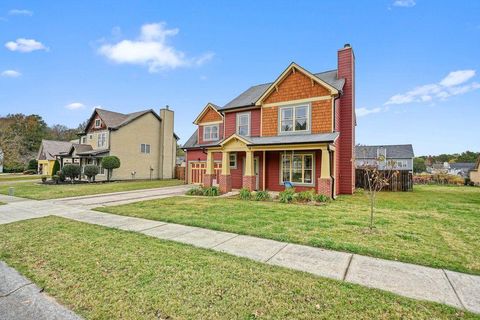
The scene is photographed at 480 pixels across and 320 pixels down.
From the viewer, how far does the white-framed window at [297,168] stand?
14594 millimetres

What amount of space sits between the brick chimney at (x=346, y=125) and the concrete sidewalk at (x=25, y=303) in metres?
15.4

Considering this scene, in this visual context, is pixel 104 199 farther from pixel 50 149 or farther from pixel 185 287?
pixel 50 149

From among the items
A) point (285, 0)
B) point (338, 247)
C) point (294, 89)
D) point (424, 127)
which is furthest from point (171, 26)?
point (424, 127)

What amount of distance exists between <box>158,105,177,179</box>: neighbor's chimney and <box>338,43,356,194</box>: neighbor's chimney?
74.7ft

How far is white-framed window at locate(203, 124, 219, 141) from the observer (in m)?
21.0

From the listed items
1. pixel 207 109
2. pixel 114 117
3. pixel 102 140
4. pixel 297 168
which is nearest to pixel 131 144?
pixel 102 140

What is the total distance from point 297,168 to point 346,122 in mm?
4641

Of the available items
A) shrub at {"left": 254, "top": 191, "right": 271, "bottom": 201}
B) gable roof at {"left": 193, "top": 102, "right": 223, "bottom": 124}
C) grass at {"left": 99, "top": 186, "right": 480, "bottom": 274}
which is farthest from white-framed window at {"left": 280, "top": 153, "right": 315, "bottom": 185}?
gable roof at {"left": 193, "top": 102, "right": 223, "bottom": 124}

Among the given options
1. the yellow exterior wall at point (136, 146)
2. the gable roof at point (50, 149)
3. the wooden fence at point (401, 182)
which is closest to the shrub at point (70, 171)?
the yellow exterior wall at point (136, 146)

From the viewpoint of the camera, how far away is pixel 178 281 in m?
3.56

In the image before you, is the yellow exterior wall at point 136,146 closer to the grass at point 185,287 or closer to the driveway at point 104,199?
the driveway at point 104,199

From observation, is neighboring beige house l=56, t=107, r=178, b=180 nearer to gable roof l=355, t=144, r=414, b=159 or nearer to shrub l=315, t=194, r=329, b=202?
shrub l=315, t=194, r=329, b=202

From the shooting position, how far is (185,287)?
3.39 meters

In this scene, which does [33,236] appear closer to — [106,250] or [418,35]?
[106,250]
